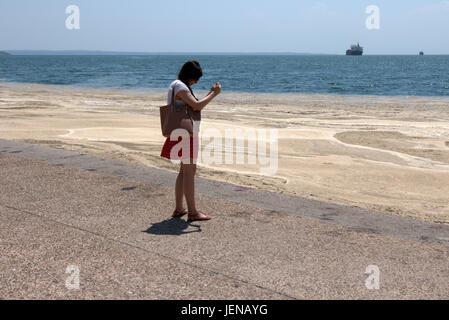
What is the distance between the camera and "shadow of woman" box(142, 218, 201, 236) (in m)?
4.23

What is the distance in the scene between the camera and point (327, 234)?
416 centimetres

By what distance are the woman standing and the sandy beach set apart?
2221 mm

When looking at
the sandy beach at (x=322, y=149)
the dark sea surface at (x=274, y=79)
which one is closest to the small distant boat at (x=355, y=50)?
the dark sea surface at (x=274, y=79)

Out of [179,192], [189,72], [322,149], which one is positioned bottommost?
[322,149]

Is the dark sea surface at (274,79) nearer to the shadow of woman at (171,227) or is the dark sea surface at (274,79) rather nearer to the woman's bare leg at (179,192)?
the woman's bare leg at (179,192)

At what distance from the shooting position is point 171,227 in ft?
14.3

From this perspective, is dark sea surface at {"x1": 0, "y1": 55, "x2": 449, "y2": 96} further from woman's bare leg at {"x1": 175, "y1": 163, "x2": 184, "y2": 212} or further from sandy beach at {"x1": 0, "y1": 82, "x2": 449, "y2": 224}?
woman's bare leg at {"x1": 175, "y1": 163, "x2": 184, "y2": 212}

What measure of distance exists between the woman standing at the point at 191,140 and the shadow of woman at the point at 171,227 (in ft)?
0.33

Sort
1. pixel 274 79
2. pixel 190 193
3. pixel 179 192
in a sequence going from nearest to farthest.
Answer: pixel 190 193 → pixel 179 192 → pixel 274 79

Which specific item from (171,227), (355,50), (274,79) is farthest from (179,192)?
(355,50)

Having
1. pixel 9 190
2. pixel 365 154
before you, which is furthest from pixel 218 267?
pixel 365 154

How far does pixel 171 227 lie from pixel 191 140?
742 mm

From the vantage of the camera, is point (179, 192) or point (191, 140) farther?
point (179, 192)

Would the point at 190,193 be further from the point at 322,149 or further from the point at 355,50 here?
the point at 355,50
